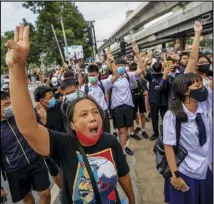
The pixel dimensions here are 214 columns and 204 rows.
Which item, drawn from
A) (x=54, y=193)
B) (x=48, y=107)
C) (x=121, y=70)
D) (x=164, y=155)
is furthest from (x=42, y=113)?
(x=121, y=70)

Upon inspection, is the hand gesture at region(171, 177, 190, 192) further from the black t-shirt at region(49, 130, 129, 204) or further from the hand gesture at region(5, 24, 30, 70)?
the hand gesture at region(5, 24, 30, 70)

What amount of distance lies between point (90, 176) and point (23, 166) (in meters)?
1.46

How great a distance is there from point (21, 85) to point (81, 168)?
0.64 m

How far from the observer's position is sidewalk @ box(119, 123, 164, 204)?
141 inches

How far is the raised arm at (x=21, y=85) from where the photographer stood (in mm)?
1380

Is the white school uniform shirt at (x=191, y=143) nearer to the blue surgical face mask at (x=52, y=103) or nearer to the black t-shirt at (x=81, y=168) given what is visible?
the black t-shirt at (x=81, y=168)

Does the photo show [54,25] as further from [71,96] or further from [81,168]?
[81,168]

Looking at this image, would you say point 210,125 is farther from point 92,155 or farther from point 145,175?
point 145,175

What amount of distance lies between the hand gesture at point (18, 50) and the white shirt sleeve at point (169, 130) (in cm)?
135

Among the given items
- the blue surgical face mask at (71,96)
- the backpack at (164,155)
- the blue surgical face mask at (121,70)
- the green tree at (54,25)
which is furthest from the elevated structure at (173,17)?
the backpack at (164,155)

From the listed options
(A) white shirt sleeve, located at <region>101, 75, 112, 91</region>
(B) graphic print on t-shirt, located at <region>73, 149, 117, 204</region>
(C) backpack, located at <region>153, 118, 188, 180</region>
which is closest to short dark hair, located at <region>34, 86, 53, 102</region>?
(A) white shirt sleeve, located at <region>101, 75, 112, 91</region>

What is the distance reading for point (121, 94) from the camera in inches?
198

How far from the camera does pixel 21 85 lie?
144 cm

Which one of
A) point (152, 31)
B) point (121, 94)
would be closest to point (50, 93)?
point (121, 94)
